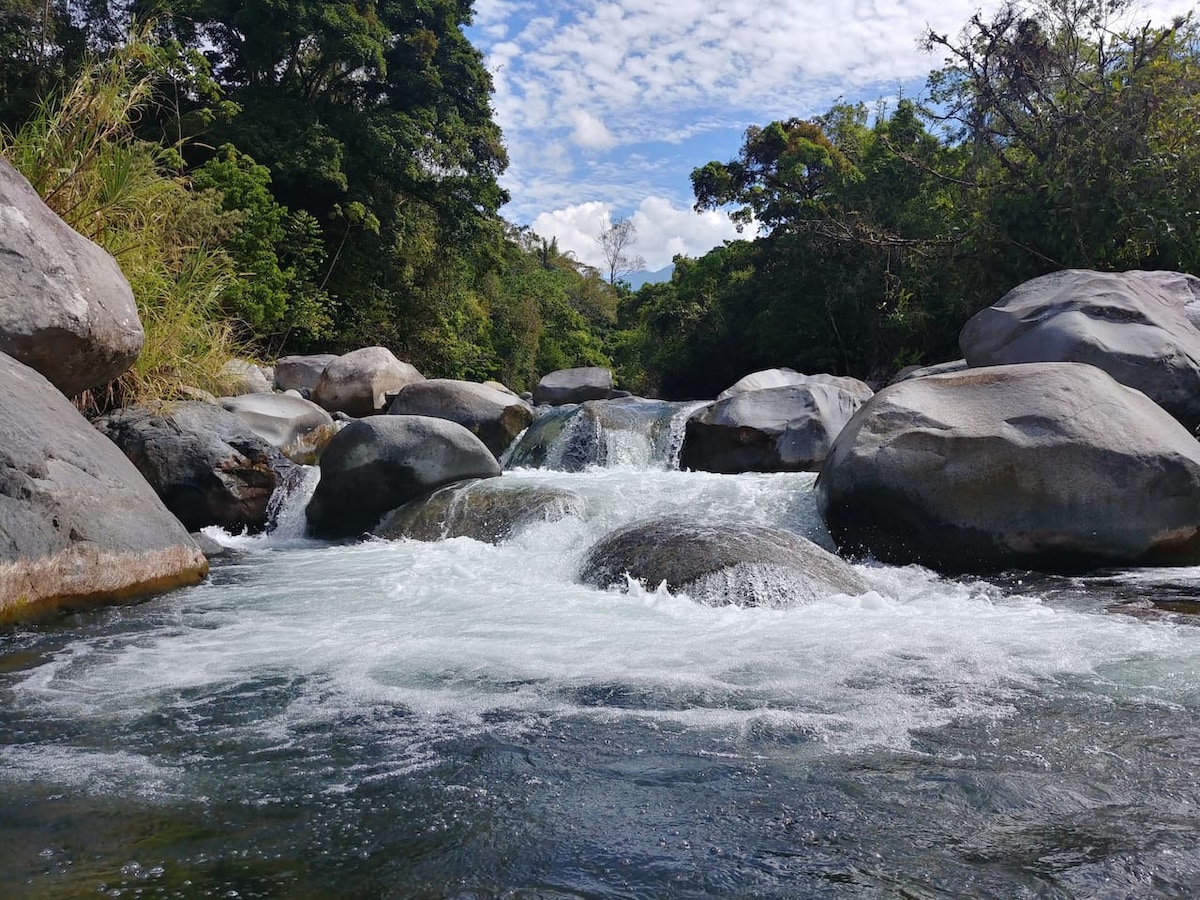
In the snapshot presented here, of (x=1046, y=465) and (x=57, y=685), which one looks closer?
(x=57, y=685)

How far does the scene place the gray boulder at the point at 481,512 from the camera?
7957mm

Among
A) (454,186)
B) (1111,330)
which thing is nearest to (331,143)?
(454,186)

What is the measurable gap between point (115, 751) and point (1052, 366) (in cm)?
679

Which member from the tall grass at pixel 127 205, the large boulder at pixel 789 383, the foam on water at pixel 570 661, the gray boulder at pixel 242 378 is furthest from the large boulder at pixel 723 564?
the gray boulder at pixel 242 378

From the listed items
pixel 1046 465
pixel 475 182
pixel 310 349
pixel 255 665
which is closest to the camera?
pixel 255 665

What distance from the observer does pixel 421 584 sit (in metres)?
6.21

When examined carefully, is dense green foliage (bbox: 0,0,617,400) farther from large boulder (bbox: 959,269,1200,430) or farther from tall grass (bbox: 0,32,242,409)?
large boulder (bbox: 959,269,1200,430)

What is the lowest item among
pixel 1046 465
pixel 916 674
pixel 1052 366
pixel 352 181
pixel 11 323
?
pixel 916 674

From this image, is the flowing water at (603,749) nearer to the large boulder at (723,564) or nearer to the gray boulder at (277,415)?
the large boulder at (723,564)

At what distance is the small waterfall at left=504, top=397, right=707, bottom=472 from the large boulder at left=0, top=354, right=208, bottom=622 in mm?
6248

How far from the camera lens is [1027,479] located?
6.61 m

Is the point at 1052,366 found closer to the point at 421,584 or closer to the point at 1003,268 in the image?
the point at 421,584

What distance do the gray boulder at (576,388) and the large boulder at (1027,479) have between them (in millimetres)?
12575

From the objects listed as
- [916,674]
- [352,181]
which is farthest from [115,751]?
[352,181]
